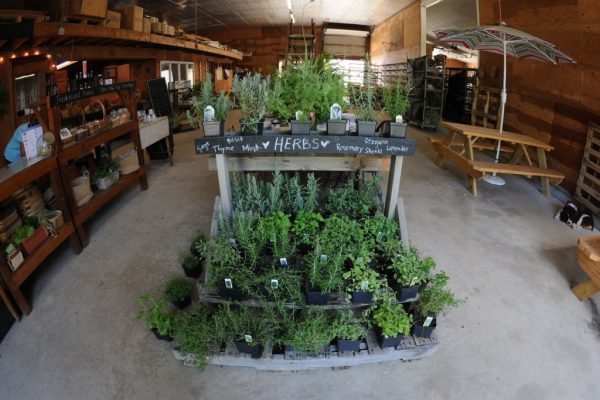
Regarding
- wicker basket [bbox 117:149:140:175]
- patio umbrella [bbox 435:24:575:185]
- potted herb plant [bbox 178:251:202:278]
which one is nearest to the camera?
potted herb plant [bbox 178:251:202:278]

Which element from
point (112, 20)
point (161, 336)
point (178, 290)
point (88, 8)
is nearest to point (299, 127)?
point (178, 290)

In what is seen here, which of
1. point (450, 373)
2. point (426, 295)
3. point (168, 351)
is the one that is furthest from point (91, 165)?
point (450, 373)

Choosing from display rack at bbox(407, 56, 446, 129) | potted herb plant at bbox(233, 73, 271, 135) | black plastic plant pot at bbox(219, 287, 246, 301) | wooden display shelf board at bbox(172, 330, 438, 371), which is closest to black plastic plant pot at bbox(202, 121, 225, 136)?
potted herb plant at bbox(233, 73, 271, 135)

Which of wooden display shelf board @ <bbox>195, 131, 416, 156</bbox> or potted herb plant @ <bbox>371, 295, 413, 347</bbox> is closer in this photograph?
potted herb plant @ <bbox>371, 295, 413, 347</bbox>

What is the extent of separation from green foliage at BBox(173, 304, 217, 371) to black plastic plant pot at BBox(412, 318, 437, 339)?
1.27m

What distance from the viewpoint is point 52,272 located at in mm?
3188

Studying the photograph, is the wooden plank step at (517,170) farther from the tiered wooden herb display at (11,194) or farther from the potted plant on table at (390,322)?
the tiered wooden herb display at (11,194)

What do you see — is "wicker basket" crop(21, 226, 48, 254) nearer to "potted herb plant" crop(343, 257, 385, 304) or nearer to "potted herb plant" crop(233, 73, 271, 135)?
"potted herb plant" crop(233, 73, 271, 135)

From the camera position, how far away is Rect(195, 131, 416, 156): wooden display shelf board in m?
2.56

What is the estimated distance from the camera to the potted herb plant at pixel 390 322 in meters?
2.20

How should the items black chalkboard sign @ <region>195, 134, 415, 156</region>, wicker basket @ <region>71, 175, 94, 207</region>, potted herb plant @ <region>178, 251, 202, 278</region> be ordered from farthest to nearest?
wicker basket @ <region>71, 175, 94, 207</region> < potted herb plant @ <region>178, 251, 202, 278</region> < black chalkboard sign @ <region>195, 134, 415, 156</region>

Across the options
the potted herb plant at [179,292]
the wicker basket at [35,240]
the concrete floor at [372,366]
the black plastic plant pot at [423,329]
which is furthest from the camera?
the wicker basket at [35,240]

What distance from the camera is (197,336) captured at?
220 centimetres

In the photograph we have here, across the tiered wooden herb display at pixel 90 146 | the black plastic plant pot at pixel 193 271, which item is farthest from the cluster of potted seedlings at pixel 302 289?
the tiered wooden herb display at pixel 90 146
